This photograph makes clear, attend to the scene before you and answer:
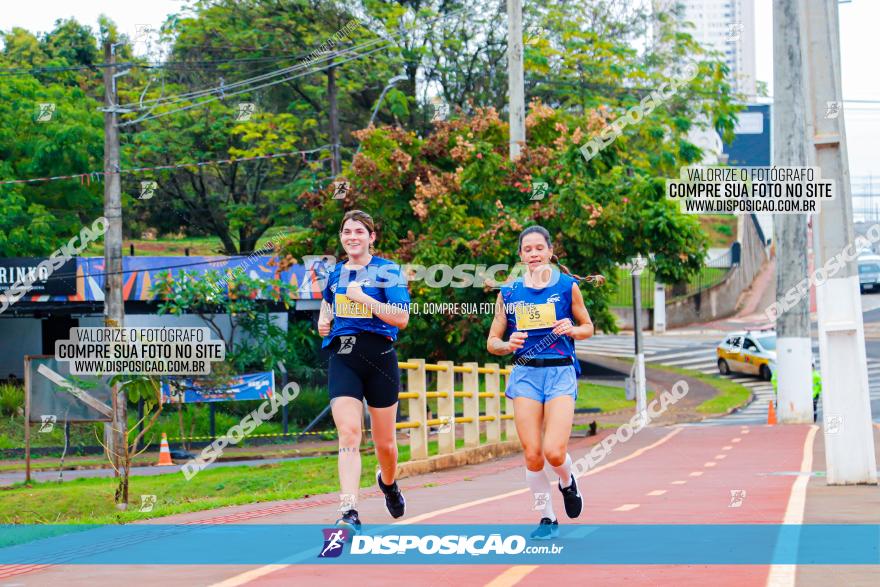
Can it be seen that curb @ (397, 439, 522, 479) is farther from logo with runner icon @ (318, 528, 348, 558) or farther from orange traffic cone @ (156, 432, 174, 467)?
orange traffic cone @ (156, 432, 174, 467)

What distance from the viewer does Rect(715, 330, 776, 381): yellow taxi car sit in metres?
42.0

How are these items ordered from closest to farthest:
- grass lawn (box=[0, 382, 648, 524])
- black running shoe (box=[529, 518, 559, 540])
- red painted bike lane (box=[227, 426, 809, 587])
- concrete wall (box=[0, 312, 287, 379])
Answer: red painted bike lane (box=[227, 426, 809, 587]) < black running shoe (box=[529, 518, 559, 540]) < grass lawn (box=[0, 382, 648, 524]) < concrete wall (box=[0, 312, 287, 379])

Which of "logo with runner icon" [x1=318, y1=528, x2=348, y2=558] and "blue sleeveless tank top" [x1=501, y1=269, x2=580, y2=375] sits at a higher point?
"blue sleeveless tank top" [x1=501, y1=269, x2=580, y2=375]

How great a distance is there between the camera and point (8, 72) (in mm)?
44500

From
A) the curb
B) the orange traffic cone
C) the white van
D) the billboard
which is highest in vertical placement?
the white van

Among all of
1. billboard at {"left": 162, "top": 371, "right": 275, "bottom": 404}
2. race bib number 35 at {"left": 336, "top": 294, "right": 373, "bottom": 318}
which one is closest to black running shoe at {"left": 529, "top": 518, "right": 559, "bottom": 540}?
race bib number 35 at {"left": 336, "top": 294, "right": 373, "bottom": 318}

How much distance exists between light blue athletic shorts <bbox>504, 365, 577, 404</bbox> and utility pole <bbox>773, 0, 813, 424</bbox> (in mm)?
19818

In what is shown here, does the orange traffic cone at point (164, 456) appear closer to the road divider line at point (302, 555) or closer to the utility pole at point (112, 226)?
the utility pole at point (112, 226)

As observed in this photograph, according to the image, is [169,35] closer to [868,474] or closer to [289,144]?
[289,144]

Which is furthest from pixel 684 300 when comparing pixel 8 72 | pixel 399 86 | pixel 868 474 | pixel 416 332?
pixel 868 474

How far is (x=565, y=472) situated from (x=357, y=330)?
1708 millimetres

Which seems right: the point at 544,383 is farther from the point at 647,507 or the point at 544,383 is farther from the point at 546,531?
the point at 647,507

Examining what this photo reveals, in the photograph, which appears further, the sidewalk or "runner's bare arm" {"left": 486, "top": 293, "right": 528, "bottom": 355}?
"runner's bare arm" {"left": 486, "top": 293, "right": 528, "bottom": 355}

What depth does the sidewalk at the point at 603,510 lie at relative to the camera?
6.62 metres
